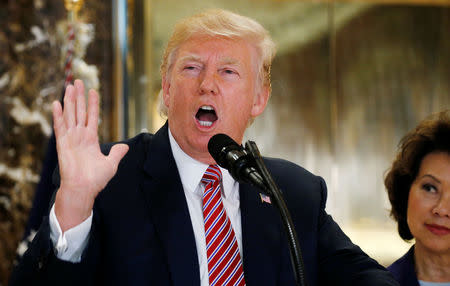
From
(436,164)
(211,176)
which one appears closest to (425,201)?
(436,164)

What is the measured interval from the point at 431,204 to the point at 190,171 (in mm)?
850

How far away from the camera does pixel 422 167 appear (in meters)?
2.02

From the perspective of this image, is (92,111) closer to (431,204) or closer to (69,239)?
(69,239)

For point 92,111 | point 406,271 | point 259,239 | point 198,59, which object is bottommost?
point 406,271

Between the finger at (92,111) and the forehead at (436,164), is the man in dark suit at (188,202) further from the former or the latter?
the forehead at (436,164)

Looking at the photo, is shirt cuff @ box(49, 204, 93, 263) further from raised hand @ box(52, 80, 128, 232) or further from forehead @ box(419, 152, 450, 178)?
forehead @ box(419, 152, 450, 178)

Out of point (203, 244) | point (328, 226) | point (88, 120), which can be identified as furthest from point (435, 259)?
point (88, 120)

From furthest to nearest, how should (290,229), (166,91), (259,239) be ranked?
(166,91) < (259,239) < (290,229)

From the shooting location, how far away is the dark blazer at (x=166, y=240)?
4.40ft

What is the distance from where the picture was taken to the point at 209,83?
1667mm

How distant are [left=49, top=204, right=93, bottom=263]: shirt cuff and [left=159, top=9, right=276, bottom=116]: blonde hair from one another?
724mm

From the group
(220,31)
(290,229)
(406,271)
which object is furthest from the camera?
(406,271)

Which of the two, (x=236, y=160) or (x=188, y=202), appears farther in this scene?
(x=188, y=202)

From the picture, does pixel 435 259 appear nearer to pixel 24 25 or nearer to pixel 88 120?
pixel 88 120
